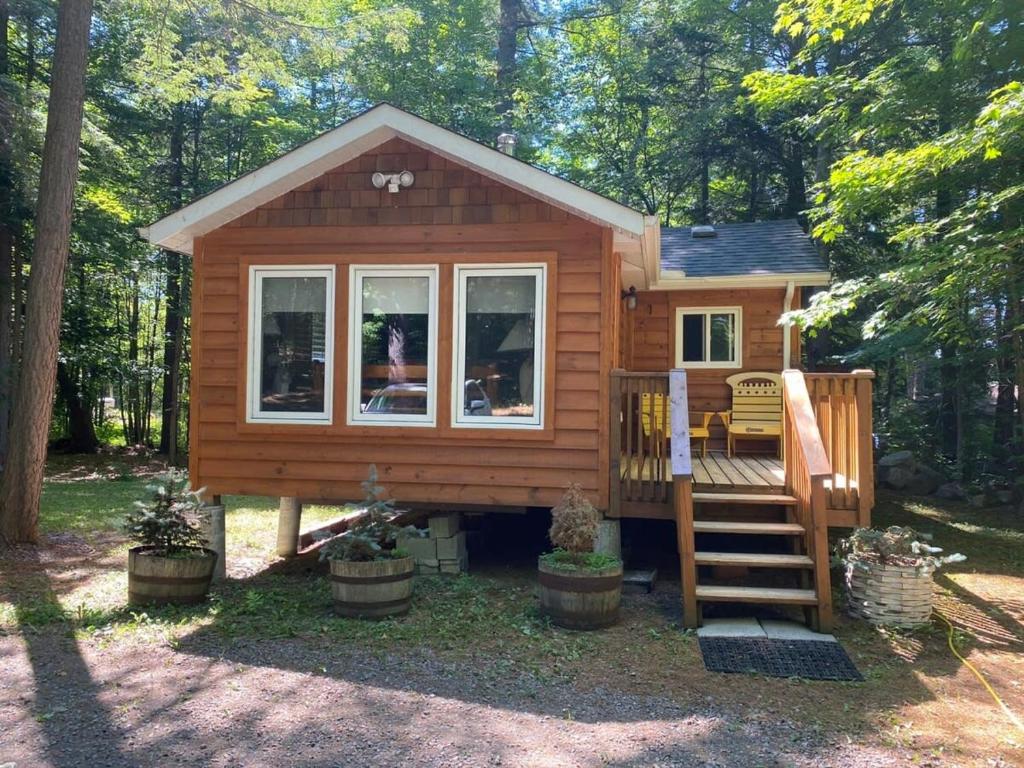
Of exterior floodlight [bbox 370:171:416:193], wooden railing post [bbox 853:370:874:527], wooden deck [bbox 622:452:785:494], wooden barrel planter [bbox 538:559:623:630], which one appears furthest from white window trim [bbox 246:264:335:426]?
wooden railing post [bbox 853:370:874:527]

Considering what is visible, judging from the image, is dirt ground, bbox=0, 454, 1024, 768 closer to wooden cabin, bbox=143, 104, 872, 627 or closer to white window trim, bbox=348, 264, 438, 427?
wooden cabin, bbox=143, 104, 872, 627

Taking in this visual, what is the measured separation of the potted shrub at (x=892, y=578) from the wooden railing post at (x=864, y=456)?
0.51ft

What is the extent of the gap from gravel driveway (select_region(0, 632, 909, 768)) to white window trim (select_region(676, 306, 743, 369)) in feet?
19.9

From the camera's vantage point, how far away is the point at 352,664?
13.8 ft

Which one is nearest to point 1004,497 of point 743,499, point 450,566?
point 743,499

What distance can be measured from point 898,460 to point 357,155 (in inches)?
428

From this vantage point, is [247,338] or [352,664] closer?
[352,664]

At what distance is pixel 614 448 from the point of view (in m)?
5.80

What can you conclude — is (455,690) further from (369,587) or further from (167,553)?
(167,553)

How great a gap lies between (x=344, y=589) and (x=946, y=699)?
3623 mm

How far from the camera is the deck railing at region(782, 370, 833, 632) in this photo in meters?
4.72

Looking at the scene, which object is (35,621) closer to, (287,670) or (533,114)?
(287,670)

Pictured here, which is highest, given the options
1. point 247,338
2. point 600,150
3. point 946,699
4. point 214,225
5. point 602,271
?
point 600,150

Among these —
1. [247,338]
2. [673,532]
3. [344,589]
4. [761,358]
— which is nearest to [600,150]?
[761,358]
